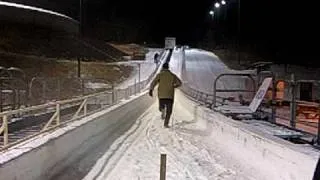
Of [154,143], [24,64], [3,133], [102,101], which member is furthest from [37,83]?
[24,64]

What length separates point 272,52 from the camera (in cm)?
Result: 7850

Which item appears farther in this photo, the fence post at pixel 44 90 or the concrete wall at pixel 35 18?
the concrete wall at pixel 35 18

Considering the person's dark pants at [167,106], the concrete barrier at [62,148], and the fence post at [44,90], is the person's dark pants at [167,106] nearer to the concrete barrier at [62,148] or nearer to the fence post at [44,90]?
the concrete barrier at [62,148]

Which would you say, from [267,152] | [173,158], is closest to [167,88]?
[173,158]

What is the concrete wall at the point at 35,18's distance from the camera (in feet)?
183

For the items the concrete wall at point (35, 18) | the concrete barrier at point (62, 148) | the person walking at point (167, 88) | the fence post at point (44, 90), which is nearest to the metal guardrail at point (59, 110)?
the concrete barrier at point (62, 148)

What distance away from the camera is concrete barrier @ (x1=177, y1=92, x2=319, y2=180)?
780 centimetres

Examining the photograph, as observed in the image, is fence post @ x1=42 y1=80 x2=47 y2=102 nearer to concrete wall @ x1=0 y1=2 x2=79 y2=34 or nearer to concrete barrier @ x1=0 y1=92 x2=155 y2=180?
concrete barrier @ x1=0 y1=92 x2=155 y2=180

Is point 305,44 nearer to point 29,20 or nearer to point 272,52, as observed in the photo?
point 272,52

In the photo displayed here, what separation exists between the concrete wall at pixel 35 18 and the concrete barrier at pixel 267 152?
1807 inches

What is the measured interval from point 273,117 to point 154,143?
10.8 ft

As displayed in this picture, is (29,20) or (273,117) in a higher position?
(29,20)

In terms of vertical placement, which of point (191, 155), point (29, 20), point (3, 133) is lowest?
point (191, 155)

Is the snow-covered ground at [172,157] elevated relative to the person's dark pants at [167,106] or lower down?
lower down
